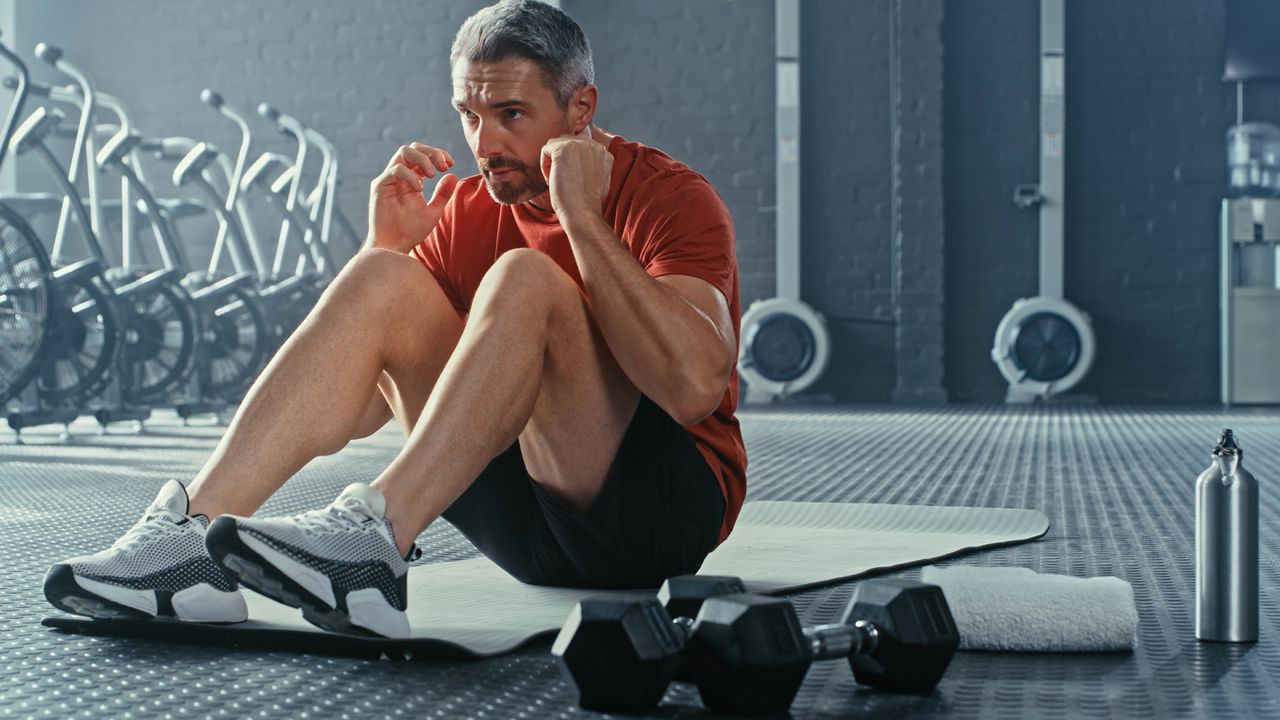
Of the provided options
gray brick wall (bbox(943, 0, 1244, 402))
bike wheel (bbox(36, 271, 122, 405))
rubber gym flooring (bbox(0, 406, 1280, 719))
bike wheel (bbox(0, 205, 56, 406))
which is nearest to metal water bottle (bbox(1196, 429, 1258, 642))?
rubber gym flooring (bbox(0, 406, 1280, 719))

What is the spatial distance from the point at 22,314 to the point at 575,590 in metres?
3.21

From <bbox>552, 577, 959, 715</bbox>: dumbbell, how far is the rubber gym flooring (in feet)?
0.11

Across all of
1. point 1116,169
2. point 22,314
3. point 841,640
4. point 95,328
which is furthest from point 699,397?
point 1116,169

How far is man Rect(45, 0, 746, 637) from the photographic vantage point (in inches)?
48.1

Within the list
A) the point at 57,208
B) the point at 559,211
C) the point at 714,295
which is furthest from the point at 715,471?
the point at 57,208

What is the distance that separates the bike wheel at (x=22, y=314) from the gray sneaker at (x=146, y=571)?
3.14 m

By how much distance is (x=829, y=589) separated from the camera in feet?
5.43

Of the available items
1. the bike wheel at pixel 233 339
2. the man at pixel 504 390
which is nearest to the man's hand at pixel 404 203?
the man at pixel 504 390

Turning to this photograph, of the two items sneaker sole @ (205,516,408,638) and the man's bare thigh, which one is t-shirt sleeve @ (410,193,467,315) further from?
sneaker sole @ (205,516,408,638)

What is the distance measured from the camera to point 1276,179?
6215mm

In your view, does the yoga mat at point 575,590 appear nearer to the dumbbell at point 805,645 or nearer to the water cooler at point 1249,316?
the dumbbell at point 805,645

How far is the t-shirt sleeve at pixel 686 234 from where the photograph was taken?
141cm

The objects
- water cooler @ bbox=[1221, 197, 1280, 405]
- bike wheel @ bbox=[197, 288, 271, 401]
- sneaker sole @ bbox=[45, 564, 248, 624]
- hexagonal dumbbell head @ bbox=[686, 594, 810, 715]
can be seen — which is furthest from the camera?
water cooler @ bbox=[1221, 197, 1280, 405]

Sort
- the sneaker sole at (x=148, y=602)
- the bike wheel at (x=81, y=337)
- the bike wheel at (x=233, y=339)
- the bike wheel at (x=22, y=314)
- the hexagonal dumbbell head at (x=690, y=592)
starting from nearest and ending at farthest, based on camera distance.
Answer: the hexagonal dumbbell head at (x=690, y=592) < the sneaker sole at (x=148, y=602) < the bike wheel at (x=22, y=314) < the bike wheel at (x=81, y=337) < the bike wheel at (x=233, y=339)
